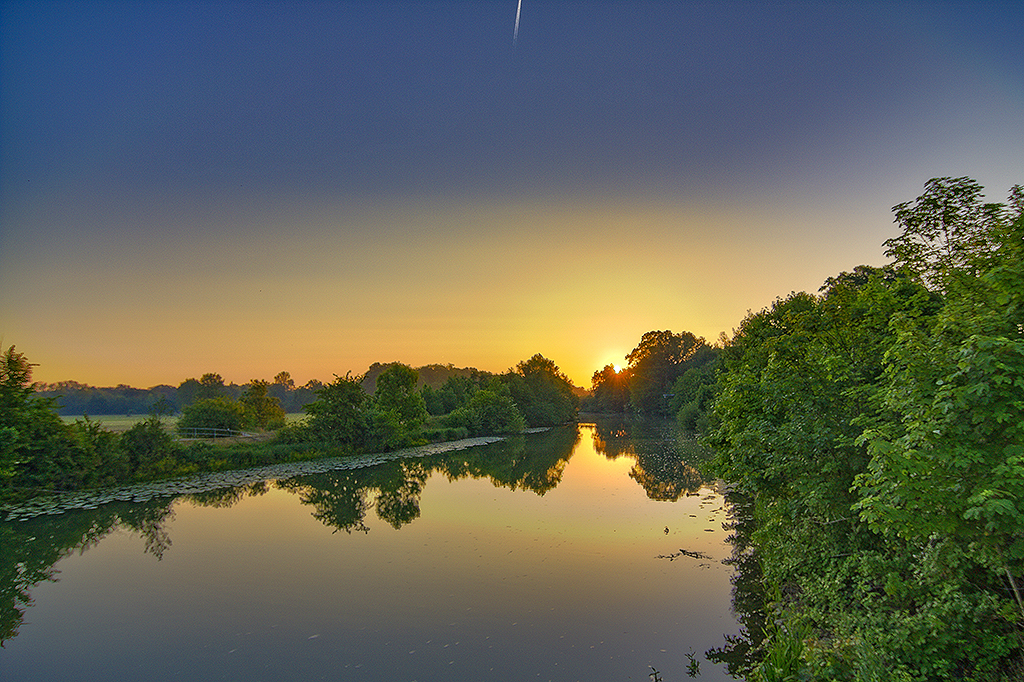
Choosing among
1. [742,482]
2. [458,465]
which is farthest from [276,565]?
[458,465]

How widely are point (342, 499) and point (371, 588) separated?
36.9ft

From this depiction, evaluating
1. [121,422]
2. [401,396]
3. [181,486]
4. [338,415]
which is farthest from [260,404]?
[181,486]

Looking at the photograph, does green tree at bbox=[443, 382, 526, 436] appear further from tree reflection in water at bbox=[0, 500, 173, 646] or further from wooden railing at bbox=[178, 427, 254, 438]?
tree reflection in water at bbox=[0, 500, 173, 646]

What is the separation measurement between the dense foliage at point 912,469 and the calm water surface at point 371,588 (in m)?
2.52

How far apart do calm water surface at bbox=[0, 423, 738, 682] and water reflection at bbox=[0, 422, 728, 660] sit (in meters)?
0.13

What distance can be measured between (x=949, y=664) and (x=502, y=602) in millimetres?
7904

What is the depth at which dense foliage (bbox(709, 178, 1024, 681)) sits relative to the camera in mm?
4883

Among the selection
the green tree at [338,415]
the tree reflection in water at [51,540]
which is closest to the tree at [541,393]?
the green tree at [338,415]

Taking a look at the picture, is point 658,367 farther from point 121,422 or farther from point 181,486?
point 181,486

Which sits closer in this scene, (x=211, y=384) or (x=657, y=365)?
(x=211, y=384)

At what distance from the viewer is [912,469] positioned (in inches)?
201

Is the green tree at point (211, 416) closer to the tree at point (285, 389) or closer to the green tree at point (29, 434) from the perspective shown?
the green tree at point (29, 434)

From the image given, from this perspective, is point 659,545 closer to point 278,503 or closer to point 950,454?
point 950,454

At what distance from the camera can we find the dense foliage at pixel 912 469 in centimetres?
488
